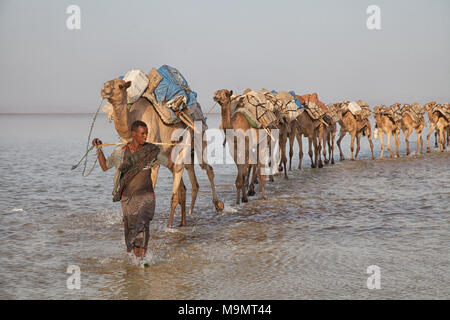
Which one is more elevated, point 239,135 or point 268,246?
point 239,135

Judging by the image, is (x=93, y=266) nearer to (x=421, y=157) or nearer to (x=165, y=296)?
(x=165, y=296)

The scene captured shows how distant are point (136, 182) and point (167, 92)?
2839 millimetres

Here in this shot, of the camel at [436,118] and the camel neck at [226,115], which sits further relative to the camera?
the camel at [436,118]

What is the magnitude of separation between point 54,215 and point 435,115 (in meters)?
20.5

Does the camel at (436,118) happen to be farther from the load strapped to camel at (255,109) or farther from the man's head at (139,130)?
the man's head at (139,130)

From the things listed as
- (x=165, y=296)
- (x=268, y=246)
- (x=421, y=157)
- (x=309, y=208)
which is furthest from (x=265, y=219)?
(x=421, y=157)

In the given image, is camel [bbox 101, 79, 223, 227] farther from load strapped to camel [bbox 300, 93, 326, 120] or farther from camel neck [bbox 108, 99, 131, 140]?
load strapped to camel [bbox 300, 93, 326, 120]

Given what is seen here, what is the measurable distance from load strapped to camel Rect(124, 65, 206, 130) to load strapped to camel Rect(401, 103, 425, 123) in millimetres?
18187

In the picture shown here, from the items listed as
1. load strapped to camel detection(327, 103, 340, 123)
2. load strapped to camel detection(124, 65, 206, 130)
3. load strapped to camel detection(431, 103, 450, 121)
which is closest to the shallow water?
load strapped to camel detection(124, 65, 206, 130)

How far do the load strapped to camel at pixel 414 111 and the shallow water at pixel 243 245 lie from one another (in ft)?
35.4

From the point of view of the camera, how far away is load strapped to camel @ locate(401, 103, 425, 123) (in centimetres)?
2634

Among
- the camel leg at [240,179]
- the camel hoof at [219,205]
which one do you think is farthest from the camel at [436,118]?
the camel hoof at [219,205]

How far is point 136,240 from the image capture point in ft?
24.0

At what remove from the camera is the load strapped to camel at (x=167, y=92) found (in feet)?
29.7
